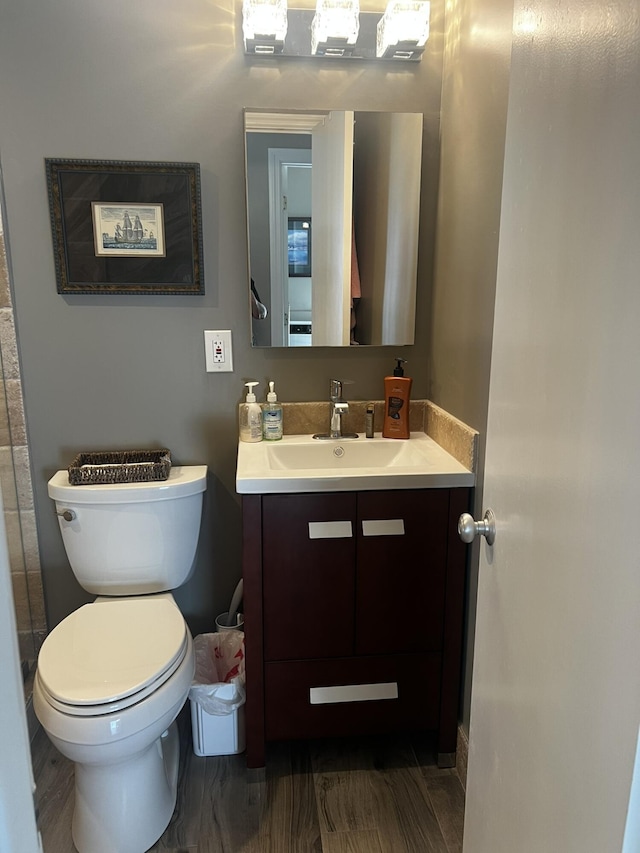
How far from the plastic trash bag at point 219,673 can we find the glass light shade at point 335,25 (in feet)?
5.88

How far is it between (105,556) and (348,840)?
0.99 meters

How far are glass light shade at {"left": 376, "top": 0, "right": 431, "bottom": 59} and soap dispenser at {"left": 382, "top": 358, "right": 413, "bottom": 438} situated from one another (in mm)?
919

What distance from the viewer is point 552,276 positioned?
2.67 ft

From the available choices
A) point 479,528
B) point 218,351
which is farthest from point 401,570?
point 218,351

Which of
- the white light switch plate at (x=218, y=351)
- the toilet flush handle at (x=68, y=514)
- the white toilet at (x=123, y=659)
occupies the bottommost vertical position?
the white toilet at (x=123, y=659)

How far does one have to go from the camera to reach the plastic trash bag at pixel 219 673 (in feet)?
5.90

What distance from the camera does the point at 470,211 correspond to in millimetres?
1663

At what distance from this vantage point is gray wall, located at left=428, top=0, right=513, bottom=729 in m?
1.49

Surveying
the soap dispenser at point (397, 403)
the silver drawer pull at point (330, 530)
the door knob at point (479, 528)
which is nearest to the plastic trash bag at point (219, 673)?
the silver drawer pull at point (330, 530)

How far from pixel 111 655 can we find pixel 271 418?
2.67 ft

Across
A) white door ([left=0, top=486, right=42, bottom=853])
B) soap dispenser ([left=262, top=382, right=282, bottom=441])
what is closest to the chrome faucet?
soap dispenser ([left=262, top=382, right=282, bottom=441])

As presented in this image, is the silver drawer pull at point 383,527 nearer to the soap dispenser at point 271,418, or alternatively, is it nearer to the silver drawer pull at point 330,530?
the silver drawer pull at point 330,530

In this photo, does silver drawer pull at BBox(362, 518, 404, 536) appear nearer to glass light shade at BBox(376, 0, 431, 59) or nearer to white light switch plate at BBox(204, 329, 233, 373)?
white light switch plate at BBox(204, 329, 233, 373)

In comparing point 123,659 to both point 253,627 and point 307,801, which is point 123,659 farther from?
point 307,801
